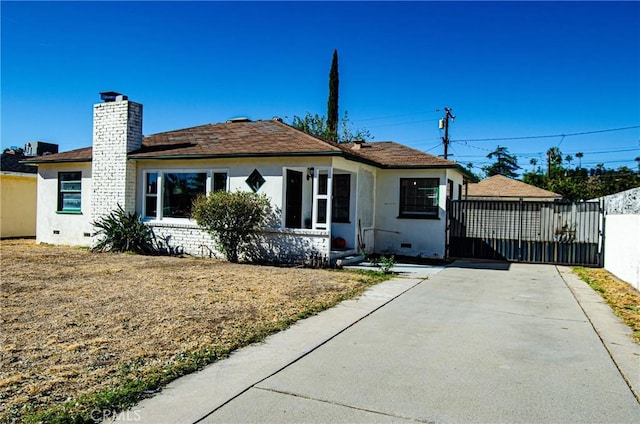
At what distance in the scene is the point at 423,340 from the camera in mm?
5918

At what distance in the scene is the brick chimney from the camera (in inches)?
591

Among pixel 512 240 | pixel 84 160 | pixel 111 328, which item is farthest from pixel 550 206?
pixel 84 160

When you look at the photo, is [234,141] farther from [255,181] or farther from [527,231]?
[527,231]

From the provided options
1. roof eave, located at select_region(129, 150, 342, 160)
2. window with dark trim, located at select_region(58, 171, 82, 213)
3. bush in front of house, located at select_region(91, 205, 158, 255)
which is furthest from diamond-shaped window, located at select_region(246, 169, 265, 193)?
window with dark trim, located at select_region(58, 171, 82, 213)

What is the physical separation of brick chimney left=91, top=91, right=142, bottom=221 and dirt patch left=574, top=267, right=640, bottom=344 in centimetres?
1316

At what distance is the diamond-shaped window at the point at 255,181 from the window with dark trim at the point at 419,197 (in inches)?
192

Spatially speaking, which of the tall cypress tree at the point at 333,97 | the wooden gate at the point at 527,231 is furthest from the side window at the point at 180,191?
the tall cypress tree at the point at 333,97

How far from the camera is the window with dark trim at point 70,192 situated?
654 inches

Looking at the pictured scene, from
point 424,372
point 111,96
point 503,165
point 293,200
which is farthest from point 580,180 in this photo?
point 424,372

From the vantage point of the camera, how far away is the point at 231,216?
12.7 meters

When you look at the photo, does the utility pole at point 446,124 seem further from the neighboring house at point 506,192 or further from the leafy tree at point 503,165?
the leafy tree at point 503,165

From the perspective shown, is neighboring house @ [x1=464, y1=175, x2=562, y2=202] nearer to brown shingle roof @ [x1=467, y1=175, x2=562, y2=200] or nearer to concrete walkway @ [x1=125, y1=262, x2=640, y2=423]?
brown shingle roof @ [x1=467, y1=175, x2=562, y2=200]

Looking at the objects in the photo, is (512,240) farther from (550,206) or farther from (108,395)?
(108,395)

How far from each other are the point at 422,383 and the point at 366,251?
1069 centimetres
